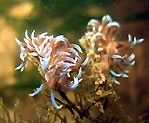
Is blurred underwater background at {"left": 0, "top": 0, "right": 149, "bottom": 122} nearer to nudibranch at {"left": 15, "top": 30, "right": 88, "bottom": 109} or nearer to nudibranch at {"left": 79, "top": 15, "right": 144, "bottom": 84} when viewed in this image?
nudibranch at {"left": 79, "top": 15, "right": 144, "bottom": 84}

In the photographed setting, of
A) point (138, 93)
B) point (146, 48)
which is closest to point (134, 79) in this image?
point (138, 93)

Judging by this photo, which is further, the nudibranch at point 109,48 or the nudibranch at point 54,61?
the nudibranch at point 109,48

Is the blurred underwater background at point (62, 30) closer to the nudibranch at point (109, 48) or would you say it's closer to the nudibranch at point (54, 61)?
the nudibranch at point (109, 48)

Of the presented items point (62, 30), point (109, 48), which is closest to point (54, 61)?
point (109, 48)

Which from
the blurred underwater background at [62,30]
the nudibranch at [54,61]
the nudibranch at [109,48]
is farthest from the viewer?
the blurred underwater background at [62,30]

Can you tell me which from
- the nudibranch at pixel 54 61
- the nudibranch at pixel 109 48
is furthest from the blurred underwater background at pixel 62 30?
the nudibranch at pixel 54 61

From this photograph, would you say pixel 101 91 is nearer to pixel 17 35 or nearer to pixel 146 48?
pixel 146 48

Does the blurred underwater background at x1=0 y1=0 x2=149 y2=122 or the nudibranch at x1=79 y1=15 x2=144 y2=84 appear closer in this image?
the nudibranch at x1=79 y1=15 x2=144 y2=84

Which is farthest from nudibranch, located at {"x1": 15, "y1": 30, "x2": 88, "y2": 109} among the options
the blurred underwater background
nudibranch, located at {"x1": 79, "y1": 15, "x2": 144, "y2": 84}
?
the blurred underwater background

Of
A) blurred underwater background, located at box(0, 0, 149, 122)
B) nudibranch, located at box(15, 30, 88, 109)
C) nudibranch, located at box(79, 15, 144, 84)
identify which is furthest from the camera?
blurred underwater background, located at box(0, 0, 149, 122)
